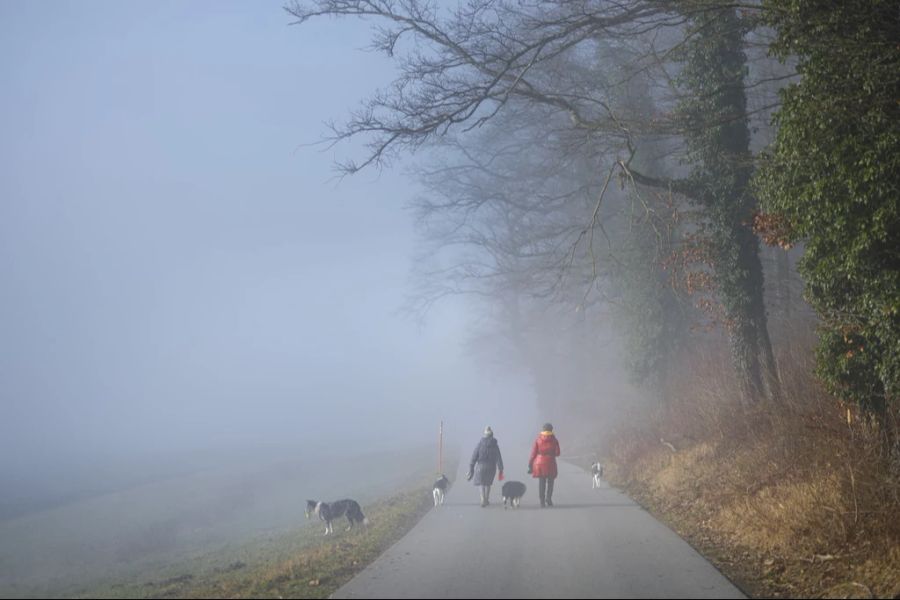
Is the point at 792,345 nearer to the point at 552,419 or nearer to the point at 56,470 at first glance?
the point at 552,419

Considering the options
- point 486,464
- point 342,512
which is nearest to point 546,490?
point 486,464

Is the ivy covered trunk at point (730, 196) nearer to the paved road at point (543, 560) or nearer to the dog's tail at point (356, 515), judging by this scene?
the paved road at point (543, 560)

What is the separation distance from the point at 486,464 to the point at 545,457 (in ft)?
4.31

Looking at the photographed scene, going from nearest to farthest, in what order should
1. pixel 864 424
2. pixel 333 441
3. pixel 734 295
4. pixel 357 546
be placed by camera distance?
1. pixel 864 424
2. pixel 357 546
3. pixel 734 295
4. pixel 333 441

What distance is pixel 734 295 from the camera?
1490 cm

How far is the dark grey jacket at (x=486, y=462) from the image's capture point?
14.2 metres

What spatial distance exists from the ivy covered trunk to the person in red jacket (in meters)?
4.35

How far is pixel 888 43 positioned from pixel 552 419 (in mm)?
34848

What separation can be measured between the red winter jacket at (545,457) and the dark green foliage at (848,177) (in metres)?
5.94

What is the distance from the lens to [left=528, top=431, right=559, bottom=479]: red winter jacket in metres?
13.7

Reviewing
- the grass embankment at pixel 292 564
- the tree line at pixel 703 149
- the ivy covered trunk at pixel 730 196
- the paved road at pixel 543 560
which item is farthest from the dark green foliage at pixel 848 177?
the grass embankment at pixel 292 564

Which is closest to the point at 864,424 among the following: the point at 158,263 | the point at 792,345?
the point at 792,345

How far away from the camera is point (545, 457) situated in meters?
13.8

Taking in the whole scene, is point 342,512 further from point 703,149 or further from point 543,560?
point 703,149
